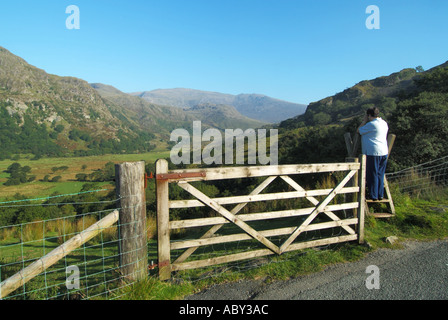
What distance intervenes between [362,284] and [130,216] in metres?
3.58

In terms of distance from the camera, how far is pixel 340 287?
3.87 m

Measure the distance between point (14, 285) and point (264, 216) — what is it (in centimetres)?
353

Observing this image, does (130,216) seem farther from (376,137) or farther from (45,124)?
(45,124)

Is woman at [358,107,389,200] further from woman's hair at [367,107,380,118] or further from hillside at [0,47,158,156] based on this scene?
hillside at [0,47,158,156]

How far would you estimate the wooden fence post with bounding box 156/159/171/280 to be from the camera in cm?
386

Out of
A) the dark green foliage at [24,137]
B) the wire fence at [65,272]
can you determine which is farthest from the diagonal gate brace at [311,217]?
the dark green foliage at [24,137]

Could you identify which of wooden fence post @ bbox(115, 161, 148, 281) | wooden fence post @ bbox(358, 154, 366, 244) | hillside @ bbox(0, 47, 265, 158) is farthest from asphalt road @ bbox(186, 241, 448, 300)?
hillside @ bbox(0, 47, 265, 158)

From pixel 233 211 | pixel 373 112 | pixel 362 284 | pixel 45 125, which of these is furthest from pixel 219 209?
pixel 45 125

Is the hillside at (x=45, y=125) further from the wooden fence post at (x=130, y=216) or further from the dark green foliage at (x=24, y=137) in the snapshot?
the wooden fence post at (x=130, y=216)

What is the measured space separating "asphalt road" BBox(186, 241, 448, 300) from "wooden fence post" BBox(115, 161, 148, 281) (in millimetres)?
929

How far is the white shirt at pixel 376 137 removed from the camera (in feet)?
18.7

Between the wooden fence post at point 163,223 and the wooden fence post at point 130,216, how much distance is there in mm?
249
